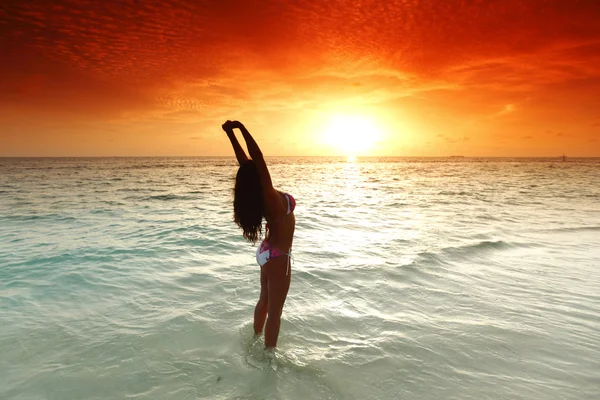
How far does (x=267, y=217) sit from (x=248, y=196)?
310 millimetres

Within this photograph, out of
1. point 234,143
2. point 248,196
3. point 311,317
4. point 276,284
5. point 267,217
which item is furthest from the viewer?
point 311,317

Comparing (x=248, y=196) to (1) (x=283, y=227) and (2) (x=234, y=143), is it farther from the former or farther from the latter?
(2) (x=234, y=143)

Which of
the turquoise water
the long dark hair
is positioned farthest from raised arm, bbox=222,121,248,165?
the turquoise water

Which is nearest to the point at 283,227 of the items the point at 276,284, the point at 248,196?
the point at 248,196

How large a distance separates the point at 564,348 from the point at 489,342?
865mm

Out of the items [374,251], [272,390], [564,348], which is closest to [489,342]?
[564,348]

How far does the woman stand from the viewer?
3.49 meters

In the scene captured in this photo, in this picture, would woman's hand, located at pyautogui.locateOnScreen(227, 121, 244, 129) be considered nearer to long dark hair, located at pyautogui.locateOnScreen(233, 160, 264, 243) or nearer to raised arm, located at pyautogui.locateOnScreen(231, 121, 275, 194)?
raised arm, located at pyautogui.locateOnScreen(231, 121, 275, 194)

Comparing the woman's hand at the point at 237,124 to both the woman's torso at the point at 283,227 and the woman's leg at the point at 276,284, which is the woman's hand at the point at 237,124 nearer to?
the woman's torso at the point at 283,227

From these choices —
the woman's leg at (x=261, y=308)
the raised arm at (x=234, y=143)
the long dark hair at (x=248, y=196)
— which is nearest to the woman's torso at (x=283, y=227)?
the long dark hair at (x=248, y=196)

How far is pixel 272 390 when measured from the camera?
3602 mm

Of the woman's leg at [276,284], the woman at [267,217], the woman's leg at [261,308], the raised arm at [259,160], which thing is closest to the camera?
the raised arm at [259,160]

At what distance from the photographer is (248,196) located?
3543mm

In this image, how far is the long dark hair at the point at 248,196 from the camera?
3498 mm
